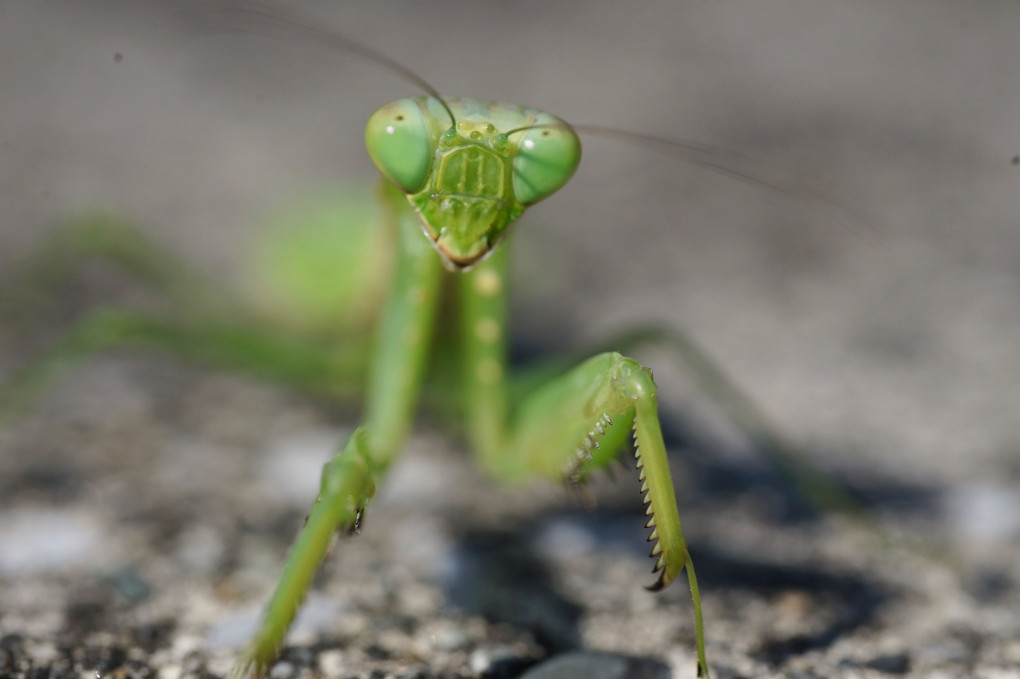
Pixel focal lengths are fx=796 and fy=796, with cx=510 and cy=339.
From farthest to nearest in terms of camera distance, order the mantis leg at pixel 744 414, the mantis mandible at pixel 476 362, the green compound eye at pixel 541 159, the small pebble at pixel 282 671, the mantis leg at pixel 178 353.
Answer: the mantis leg at pixel 178 353 < the mantis leg at pixel 744 414 < the green compound eye at pixel 541 159 < the small pebble at pixel 282 671 < the mantis mandible at pixel 476 362

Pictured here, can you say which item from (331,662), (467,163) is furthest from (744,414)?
(331,662)

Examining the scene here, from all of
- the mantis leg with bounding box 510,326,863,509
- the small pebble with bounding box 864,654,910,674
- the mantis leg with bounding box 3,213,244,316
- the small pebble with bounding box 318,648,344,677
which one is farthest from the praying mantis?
the mantis leg with bounding box 3,213,244,316

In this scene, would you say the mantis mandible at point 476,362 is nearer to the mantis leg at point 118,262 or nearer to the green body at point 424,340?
the green body at point 424,340

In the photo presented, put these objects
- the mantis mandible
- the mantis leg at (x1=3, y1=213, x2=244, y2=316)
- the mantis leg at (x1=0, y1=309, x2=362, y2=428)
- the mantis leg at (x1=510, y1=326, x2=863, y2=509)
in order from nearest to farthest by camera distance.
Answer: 1. the mantis mandible
2. the mantis leg at (x1=510, y1=326, x2=863, y2=509)
3. the mantis leg at (x1=0, y1=309, x2=362, y2=428)
4. the mantis leg at (x1=3, y1=213, x2=244, y2=316)

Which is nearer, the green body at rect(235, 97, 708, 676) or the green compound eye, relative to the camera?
the green body at rect(235, 97, 708, 676)

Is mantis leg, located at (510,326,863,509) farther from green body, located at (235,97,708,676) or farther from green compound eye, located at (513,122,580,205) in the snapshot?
green compound eye, located at (513,122,580,205)

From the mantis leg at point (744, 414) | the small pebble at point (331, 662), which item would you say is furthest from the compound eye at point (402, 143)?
the small pebble at point (331, 662)
